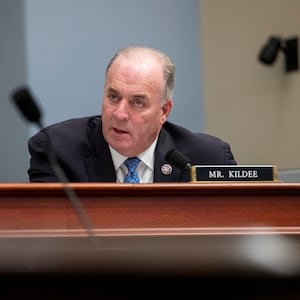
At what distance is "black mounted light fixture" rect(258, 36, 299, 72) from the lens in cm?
424

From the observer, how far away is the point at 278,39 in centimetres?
426

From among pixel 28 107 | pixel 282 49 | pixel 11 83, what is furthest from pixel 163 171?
pixel 282 49

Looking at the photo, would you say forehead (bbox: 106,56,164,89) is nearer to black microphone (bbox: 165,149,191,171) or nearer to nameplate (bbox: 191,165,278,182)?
black microphone (bbox: 165,149,191,171)

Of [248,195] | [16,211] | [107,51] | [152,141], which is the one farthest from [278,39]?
[16,211]

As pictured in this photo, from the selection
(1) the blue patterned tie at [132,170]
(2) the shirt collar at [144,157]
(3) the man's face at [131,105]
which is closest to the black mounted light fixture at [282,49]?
(3) the man's face at [131,105]

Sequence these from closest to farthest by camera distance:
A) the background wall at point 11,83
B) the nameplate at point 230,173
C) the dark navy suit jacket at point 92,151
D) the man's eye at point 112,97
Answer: the nameplate at point 230,173, the dark navy suit jacket at point 92,151, the man's eye at point 112,97, the background wall at point 11,83

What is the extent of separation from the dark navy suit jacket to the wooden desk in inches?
28.4

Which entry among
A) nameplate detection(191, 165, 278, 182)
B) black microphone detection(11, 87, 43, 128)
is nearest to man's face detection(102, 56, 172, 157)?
nameplate detection(191, 165, 278, 182)

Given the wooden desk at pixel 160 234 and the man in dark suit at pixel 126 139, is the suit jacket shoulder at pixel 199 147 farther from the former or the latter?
the wooden desk at pixel 160 234

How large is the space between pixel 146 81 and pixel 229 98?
2035mm

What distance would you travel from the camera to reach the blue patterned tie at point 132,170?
247 cm

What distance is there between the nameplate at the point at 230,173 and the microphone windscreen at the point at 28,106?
0.62 meters

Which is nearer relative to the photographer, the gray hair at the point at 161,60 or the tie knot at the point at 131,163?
the tie knot at the point at 131,163

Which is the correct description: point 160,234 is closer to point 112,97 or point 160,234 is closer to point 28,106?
point 28,106
